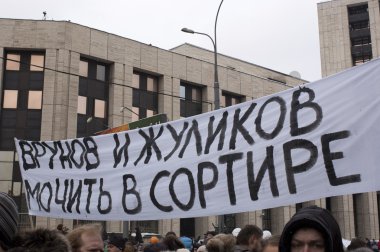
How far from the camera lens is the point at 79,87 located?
33.7 m

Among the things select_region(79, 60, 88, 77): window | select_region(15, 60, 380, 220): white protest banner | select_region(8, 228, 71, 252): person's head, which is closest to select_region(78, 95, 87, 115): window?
select_region(79, 60, 88, 77): window

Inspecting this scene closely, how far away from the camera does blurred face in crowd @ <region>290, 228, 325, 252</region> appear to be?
256 cm

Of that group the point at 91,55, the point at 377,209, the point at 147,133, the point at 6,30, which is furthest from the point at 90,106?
the point at 377,209

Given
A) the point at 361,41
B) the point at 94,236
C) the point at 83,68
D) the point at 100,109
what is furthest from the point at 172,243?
the point at 361,41

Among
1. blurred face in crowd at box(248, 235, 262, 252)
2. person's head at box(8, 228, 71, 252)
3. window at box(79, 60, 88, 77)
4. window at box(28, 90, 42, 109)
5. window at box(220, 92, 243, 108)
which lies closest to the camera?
person's head at box(8, 228, 71, 252)

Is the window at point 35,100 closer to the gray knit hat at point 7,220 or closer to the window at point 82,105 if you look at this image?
the window at point 82,105

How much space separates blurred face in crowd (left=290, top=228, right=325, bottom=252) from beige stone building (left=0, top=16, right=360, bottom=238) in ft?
85.7

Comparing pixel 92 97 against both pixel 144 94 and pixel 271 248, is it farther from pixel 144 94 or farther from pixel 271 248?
pixel 271 248

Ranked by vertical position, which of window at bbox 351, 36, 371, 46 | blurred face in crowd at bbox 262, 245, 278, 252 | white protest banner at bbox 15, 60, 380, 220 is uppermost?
window at bbox 351, 36, 371, 46

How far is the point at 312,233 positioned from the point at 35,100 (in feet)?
104

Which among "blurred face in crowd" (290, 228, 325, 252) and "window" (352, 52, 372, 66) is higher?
"window" (352, 52, 372, 66)

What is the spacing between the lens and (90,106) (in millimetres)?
33906

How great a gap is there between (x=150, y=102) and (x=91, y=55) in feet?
19.1

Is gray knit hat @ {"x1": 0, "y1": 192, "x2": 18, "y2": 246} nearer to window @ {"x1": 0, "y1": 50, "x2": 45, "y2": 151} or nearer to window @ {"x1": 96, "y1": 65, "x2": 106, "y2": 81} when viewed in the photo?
window @ {"x1": 0, "y1": 50, "x2": 45, "y2": 151}
